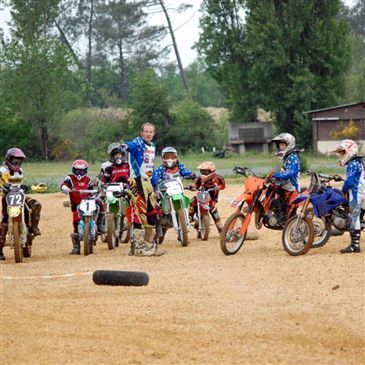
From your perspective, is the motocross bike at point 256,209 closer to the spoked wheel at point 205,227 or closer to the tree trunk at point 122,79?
the spoked wheel at point 205,227

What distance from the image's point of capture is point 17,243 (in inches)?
536

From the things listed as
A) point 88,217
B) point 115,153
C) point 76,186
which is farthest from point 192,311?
point 115,153

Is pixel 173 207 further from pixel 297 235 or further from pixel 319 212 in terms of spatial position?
pixel 319 212

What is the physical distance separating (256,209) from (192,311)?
4897 millimetres

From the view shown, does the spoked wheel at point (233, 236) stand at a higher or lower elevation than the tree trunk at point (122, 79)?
lower

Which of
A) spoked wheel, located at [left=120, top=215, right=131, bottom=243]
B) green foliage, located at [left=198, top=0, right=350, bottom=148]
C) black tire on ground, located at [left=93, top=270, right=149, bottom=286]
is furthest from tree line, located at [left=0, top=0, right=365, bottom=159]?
black tire on ground, located at [left=93, top=270, right=149, bottom=286]

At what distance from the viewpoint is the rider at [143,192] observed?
13781mm

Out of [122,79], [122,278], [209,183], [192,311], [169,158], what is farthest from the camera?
[122,79]

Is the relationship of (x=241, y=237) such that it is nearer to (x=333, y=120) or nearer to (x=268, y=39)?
(x=333, y=120)

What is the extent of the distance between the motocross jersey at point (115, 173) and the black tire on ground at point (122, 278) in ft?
16.6

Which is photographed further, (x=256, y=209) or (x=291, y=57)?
(x=291, y=57)

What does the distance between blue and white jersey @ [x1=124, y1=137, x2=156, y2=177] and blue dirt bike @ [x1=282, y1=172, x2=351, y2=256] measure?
206 centimetres

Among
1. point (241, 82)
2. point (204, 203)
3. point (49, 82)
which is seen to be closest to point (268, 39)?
point (241, 82)

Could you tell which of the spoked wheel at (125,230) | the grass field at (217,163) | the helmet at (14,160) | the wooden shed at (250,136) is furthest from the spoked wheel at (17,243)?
the wooden shed at (250,136)
